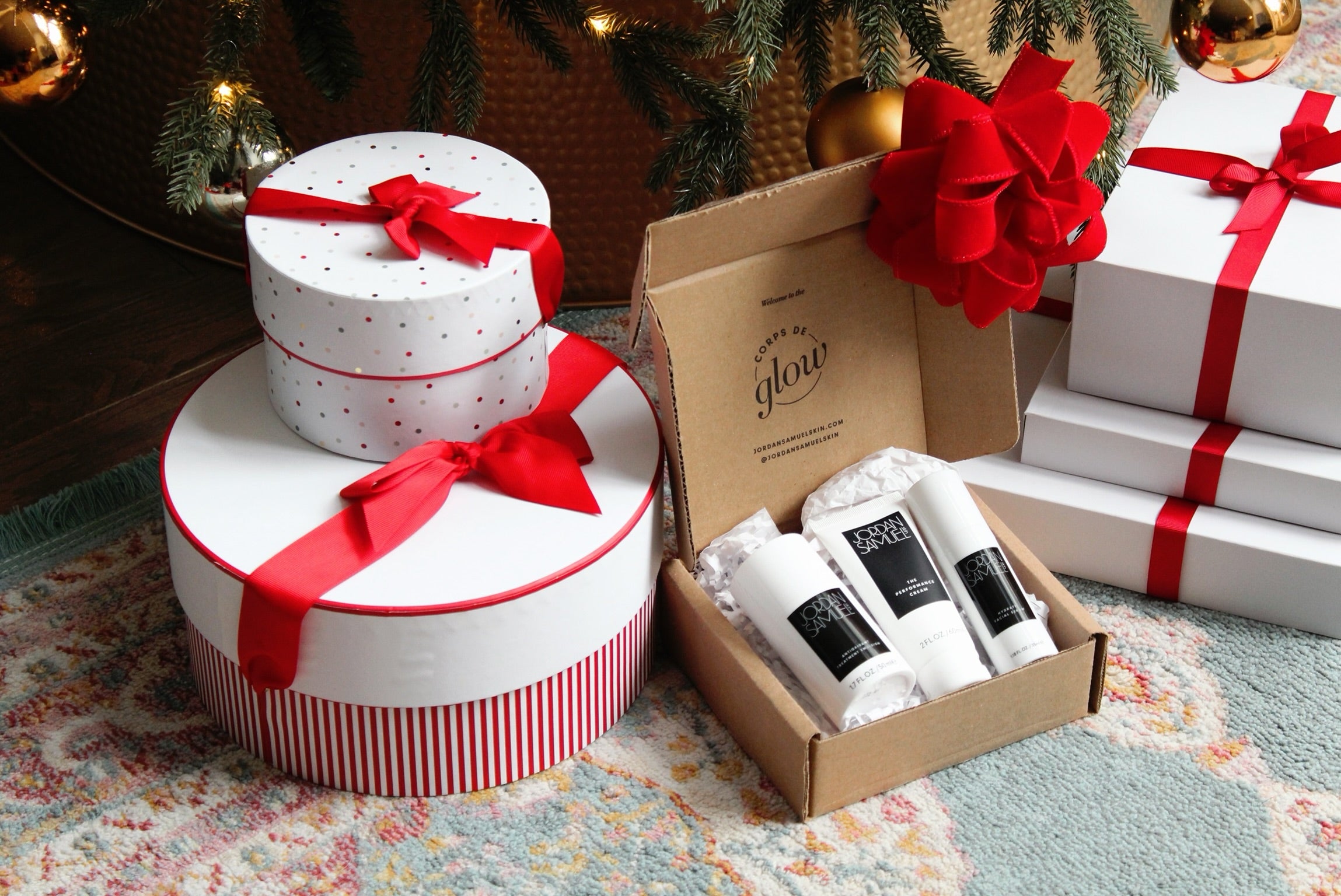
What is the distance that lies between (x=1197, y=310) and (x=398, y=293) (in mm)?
584

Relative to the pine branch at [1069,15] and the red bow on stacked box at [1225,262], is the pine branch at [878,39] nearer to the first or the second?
the pine branch at [1069,15]

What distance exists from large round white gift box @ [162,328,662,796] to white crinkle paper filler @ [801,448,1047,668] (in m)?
0.13

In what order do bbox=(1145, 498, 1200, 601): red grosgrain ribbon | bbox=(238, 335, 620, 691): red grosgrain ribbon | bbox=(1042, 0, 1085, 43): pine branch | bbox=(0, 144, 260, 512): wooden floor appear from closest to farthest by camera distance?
bbox=(238, 335, 620, 691): red grosgrain ribbon < bbox=(1042, 0, 1085, 43): pine branch < bbox=(1145, 498, 1200, 601): red grosgrain ribbon < bbox=(0, 144, 260, 512): wooden floor

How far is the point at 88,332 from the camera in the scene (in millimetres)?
1374

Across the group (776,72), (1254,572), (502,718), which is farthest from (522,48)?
(1254,572)

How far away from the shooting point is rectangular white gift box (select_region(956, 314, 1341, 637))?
1061mm

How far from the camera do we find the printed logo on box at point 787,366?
1.01 m

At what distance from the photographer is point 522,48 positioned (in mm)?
1266

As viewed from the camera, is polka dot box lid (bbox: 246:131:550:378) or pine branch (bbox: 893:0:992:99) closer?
polka dot box lid (bbox: 246:131:550:378)

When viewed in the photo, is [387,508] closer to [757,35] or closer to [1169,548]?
[757,35]

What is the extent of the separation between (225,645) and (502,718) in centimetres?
19

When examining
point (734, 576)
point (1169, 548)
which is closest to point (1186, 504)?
point (1169, 548)

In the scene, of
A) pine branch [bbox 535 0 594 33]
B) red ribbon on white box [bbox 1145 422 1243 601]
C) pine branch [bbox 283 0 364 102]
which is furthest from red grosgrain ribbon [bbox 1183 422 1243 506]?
pine branch [bbox 283 0 364 102]

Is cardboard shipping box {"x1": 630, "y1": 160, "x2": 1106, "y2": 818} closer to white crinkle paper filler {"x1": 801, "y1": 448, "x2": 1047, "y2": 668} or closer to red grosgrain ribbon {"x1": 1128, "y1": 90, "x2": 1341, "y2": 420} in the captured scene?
white crinkle paper filler {"x1": 801, "y1": 448, "x2": 1047, "y2": 668}
